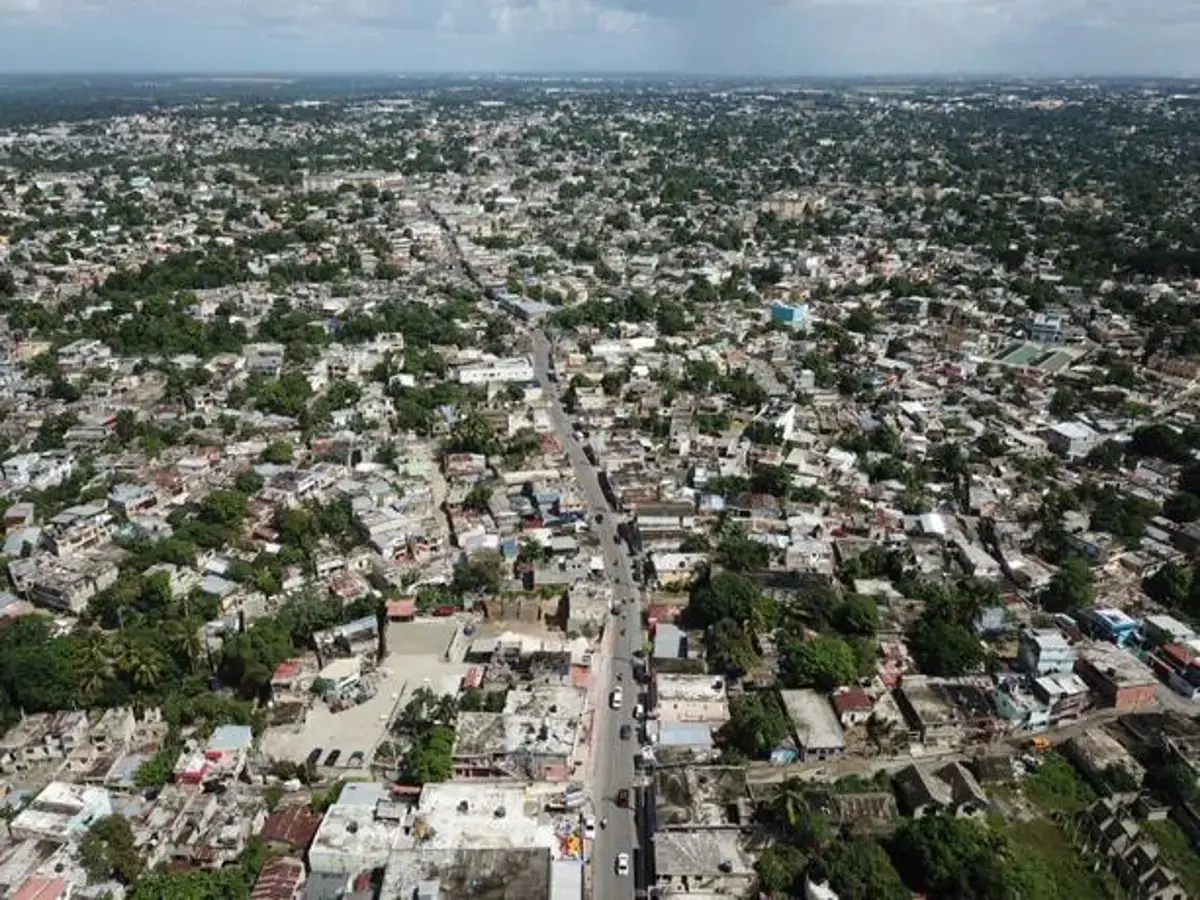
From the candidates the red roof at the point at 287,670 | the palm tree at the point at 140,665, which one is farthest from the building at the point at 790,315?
the palm tree at the point at 140,665

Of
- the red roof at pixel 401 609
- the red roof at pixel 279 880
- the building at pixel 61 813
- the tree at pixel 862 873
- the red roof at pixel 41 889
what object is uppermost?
the tree at pixel 862 873

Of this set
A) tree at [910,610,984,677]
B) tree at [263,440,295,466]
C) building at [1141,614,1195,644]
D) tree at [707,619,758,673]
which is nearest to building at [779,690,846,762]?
tree at [707,619,758,673]

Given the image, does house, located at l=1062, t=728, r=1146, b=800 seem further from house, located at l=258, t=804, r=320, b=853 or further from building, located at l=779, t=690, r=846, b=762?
house, located at l=258, t=804, r=320, b=853

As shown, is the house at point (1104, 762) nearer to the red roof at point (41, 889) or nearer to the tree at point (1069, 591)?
the tree at point (1069, 591)

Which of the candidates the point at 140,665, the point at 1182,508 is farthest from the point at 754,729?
the point at 1182,508

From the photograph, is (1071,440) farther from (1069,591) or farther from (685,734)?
(685,734)

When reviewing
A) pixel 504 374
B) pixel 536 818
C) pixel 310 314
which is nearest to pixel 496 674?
pixel 536 818
